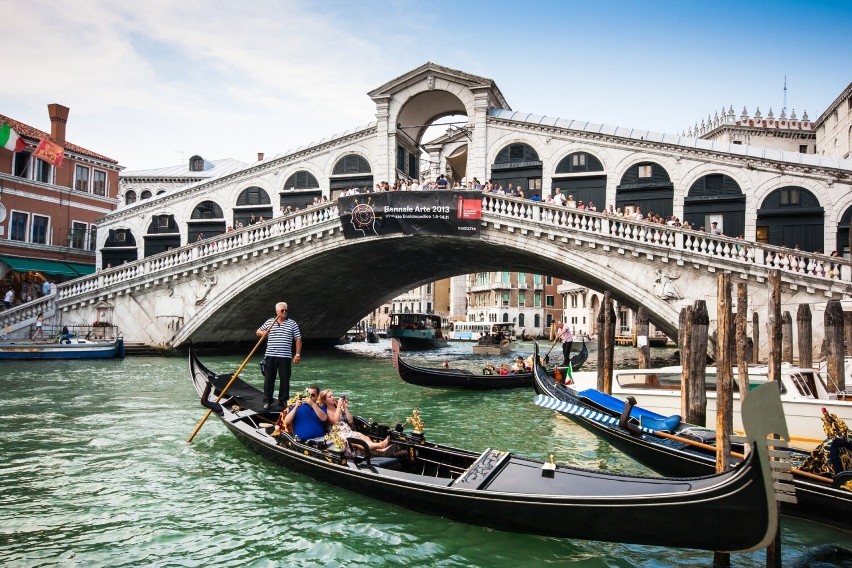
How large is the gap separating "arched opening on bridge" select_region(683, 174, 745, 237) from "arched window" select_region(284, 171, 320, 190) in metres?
11.3

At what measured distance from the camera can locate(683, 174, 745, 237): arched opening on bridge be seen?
16.2m

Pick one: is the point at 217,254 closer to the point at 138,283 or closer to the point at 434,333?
the point at 138,283

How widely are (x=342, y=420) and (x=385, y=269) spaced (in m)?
15.3

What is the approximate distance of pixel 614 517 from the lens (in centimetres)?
377

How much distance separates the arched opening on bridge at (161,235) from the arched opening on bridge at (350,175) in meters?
6.12

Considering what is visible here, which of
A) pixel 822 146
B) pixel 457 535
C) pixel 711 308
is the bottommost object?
pixel 457 535

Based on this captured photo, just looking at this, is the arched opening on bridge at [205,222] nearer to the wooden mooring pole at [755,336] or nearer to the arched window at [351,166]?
the arched window at [351,166]

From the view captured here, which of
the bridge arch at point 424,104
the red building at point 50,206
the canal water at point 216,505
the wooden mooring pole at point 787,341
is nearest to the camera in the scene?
the canal water at point 216,505

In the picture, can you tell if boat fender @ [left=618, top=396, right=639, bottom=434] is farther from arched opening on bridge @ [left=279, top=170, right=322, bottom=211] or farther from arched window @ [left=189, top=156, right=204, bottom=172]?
arched window @ [left=189, top=156, right=204, bottom=172]

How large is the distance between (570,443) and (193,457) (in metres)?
4.46

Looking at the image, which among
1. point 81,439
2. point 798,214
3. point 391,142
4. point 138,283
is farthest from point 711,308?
point 138,283

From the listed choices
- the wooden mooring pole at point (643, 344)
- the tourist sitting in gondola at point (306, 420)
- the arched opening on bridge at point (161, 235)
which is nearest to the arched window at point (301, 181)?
the arched opening on bridge at point (161, 235)

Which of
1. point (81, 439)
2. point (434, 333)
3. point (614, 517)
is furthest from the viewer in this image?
point (434, 333)

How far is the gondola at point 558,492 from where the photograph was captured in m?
3.39
